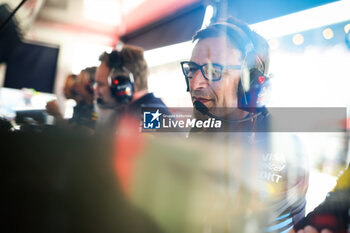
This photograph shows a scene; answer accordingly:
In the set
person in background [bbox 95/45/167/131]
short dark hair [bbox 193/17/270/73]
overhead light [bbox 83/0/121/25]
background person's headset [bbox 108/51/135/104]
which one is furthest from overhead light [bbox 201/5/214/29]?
overhead light [bbox 83/0/121/25]

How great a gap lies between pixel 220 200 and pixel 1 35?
1.70 meters

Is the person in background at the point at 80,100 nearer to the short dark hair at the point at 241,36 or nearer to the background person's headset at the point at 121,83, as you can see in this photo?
the background person's headset at the point at 121,83

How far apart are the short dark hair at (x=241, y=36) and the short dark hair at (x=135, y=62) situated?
1.47 ft

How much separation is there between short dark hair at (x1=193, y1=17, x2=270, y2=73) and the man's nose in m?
0.16

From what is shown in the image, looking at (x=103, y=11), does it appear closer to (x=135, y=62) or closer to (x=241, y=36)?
(x=135, y=62)

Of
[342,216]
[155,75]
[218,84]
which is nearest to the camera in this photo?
[342,216]

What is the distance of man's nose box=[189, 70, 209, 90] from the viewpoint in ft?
3.22

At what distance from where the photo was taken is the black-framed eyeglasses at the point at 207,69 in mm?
942

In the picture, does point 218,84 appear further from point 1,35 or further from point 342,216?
point 1,35

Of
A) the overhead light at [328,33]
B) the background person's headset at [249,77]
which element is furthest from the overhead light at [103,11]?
the overhead light at [328,33]

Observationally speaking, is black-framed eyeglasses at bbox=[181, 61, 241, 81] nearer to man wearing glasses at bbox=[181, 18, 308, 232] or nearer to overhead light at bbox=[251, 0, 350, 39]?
man wearing glasses at bbox=[181, 18, 308, 232]

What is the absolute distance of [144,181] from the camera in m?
1.20

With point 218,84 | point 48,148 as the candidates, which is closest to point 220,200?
point 218,84

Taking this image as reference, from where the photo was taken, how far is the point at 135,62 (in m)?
1.38
